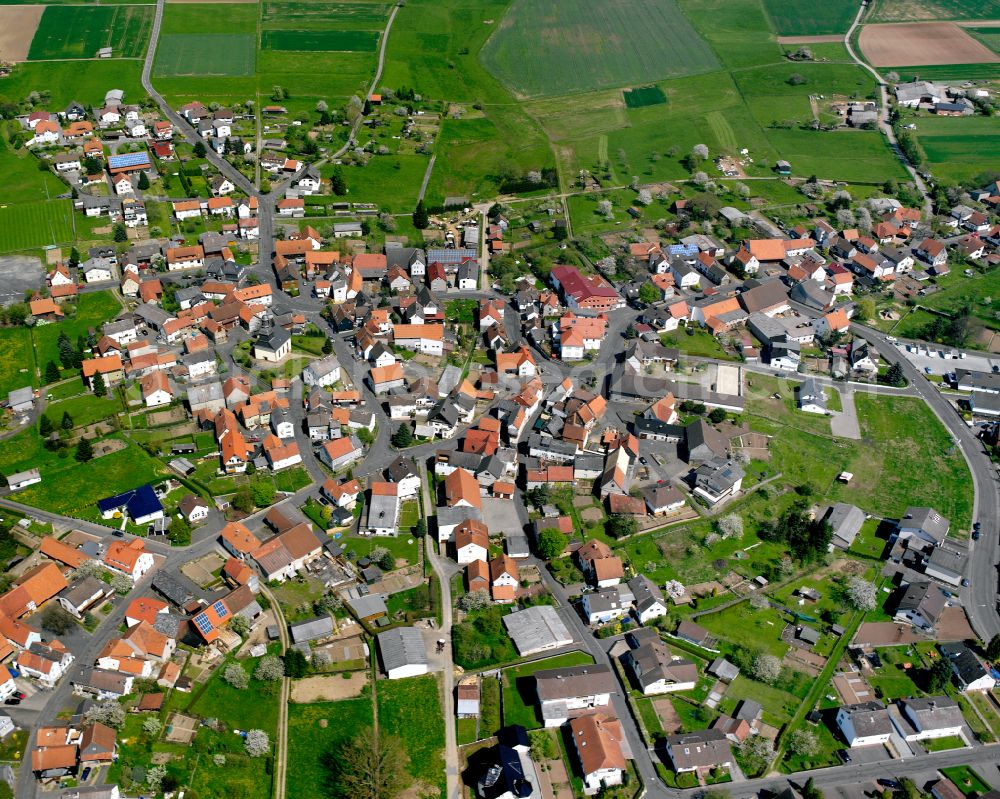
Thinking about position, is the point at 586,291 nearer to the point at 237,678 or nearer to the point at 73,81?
the point at 237,678

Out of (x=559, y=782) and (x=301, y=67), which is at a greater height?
(x=301, y=67)

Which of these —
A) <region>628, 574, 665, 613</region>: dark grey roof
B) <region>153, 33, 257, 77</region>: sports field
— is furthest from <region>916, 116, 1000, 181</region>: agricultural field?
<region>153, 33, 257, 77</region>: sports field

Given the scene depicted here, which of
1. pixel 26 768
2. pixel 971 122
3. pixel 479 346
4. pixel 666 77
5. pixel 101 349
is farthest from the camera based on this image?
pixel 666 77

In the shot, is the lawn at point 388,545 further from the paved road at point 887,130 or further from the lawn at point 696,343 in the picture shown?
the paved road at point 887,130

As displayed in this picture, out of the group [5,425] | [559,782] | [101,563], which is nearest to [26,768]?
[101,563]

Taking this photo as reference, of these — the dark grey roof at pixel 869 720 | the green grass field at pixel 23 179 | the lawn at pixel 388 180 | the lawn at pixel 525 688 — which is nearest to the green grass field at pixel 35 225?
the green grass field at pixel 23 179

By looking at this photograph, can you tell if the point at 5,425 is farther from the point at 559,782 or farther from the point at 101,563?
the point at 559,782
